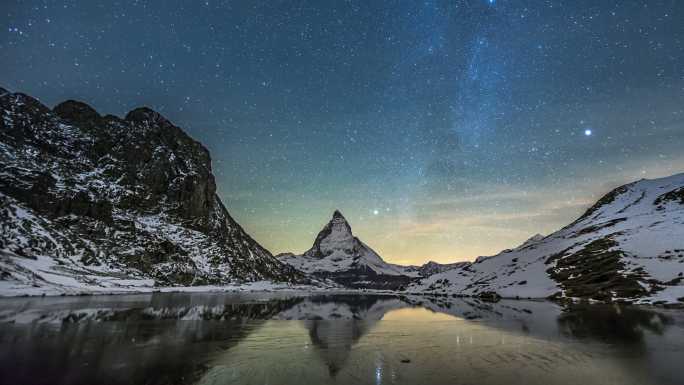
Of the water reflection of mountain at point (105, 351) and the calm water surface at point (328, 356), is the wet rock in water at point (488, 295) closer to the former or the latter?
the calm water surface at point (328, 356)

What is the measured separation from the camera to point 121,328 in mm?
36062

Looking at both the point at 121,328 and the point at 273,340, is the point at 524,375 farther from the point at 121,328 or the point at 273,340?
the point at 121,328

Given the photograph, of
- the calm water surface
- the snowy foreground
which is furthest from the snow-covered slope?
the snowy foreground

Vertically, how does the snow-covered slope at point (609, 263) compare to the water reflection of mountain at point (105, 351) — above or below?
above

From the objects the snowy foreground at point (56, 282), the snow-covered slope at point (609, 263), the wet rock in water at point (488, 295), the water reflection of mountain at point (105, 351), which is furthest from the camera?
the wet rock in water at point (488, 295)

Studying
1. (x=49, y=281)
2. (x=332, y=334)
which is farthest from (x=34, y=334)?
(x=49, y=281)

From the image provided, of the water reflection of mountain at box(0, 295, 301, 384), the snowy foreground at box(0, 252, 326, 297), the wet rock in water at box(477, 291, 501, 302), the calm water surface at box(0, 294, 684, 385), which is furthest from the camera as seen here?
the wet rock in water at box(477, 291, 501, 302)

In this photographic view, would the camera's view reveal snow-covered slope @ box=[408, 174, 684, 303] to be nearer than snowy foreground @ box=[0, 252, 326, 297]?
Yes

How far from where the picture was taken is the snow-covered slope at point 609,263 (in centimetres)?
9381

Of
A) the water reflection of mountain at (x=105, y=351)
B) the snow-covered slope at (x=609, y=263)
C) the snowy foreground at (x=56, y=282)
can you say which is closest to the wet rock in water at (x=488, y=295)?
the snow-covered slope at (x=609, y=263)

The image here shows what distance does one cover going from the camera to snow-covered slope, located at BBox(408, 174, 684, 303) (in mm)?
93812

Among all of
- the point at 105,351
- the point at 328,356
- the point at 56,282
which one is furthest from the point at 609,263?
the point at 56,282

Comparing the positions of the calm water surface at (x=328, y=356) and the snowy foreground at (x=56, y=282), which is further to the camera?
the snowy foreground at (x=56, y=282)

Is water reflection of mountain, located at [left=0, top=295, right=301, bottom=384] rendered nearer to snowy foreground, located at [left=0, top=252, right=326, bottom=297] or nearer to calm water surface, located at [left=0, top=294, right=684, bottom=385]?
calm water surface, located at [left=0, top=294, right=684, bottom=385]
